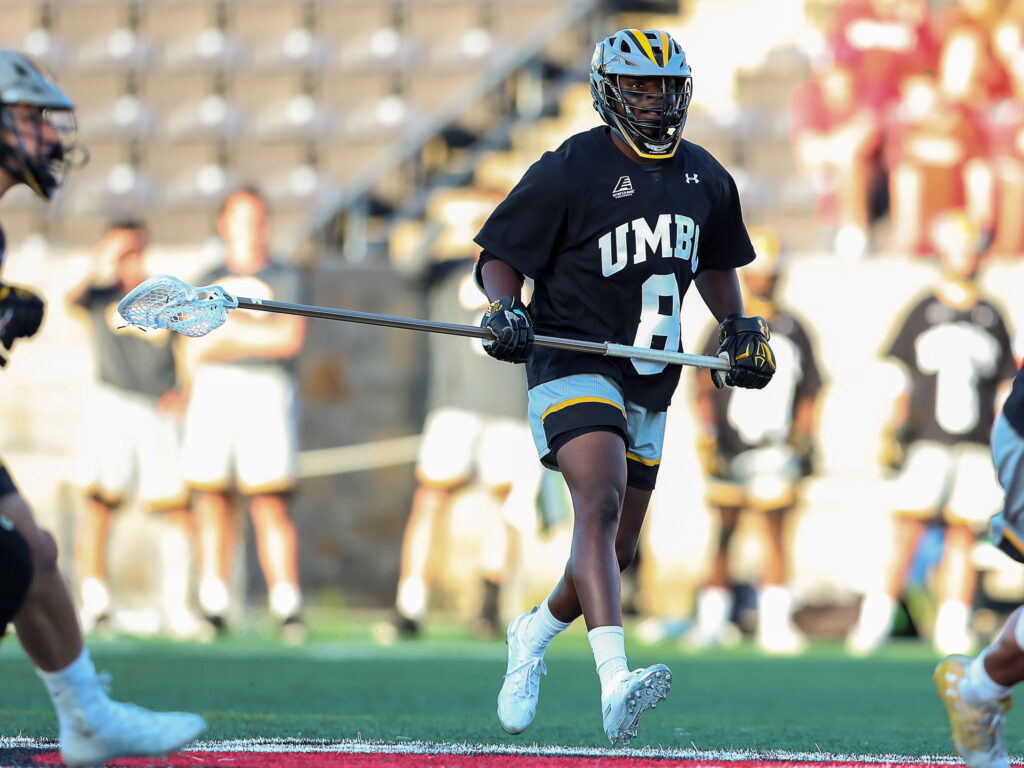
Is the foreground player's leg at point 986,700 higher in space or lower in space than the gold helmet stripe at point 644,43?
lower

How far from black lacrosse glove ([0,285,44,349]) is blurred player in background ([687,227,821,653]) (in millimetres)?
6339

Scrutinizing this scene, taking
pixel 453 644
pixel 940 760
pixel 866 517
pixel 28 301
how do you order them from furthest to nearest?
pixel 866 517 < pixel 453 644 < pixel 940 760 < pixel 28 301

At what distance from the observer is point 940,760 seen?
4.35m

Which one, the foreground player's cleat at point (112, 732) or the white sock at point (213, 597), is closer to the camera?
the foreground player's cleat at point (112, 732)

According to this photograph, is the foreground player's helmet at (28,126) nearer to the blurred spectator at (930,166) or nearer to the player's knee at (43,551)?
the player's knee at (43,551)

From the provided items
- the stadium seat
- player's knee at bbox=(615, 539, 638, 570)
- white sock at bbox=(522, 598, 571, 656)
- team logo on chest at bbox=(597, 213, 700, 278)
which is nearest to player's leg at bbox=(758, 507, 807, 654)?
player's knee at bbox=(615, 539, 638, 570)

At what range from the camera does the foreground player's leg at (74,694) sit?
3.54 m

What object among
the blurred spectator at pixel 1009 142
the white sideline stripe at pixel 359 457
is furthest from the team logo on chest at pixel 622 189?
the blurred spectator at pixel 1009 142

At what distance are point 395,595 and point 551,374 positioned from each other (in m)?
5.86

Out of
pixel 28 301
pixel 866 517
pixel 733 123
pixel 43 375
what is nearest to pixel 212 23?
pixel 733 123

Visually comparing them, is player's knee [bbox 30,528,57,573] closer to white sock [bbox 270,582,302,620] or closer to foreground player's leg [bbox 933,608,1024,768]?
foreground player's leg [bbox 933,608,1024,768]

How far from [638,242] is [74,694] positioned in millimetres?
1940

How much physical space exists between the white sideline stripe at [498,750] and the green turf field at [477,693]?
0.52 feet

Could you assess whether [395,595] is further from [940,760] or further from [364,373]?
[940,760]
